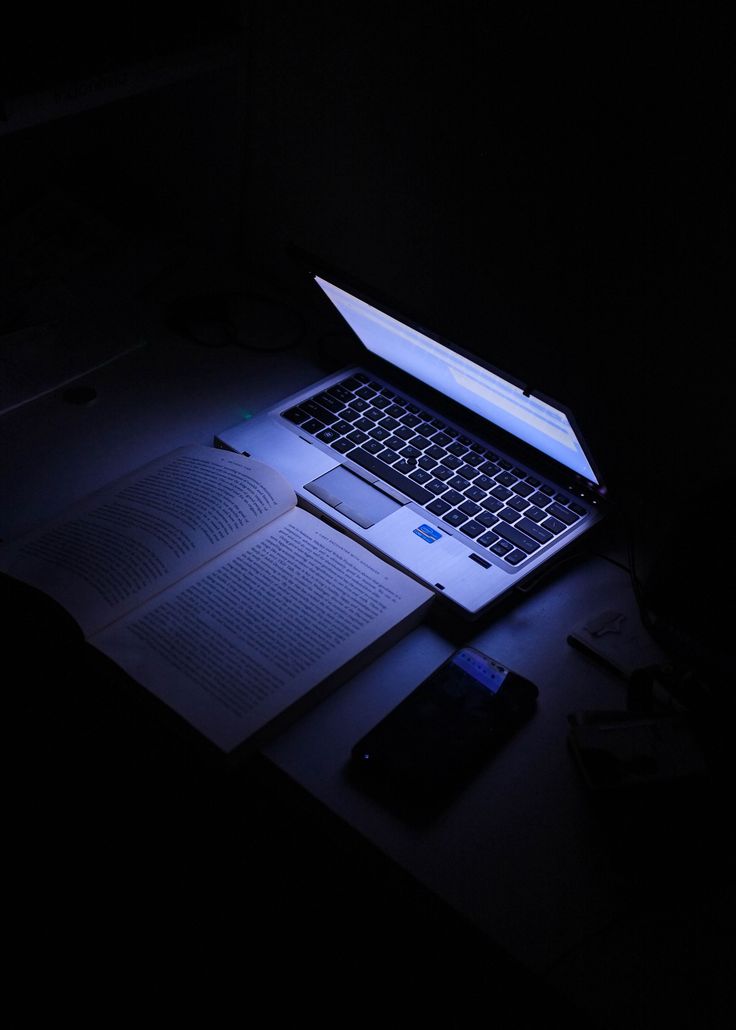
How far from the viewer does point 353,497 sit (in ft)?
3.83

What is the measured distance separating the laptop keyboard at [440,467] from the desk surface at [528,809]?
0.07 m

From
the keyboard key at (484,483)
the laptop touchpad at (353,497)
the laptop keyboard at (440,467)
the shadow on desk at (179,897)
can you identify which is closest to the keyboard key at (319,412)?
the laptop keyboard at (440,467)

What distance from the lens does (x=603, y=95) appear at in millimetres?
1042

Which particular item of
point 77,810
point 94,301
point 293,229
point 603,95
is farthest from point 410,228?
point 77,810

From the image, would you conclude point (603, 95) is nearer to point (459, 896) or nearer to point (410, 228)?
point (410, 228)

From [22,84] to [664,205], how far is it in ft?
2.33

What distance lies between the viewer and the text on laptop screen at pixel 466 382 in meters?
1.11

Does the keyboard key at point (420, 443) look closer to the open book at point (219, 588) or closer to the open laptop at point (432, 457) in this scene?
→ the open laptop at point (432, 457)

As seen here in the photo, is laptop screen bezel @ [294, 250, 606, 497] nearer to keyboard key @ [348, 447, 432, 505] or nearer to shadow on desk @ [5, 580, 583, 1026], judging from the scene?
keyboard key @ [348, 447, 432, 505]

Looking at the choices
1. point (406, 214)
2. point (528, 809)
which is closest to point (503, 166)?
point (406, 214)

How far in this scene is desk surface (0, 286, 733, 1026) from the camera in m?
0.80

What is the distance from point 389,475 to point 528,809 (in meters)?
0.46

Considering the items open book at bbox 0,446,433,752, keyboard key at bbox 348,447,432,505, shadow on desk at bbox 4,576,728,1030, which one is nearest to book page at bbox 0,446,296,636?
open book at bbox 0,446,433,752

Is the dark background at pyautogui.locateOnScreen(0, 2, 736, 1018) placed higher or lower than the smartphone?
higher
